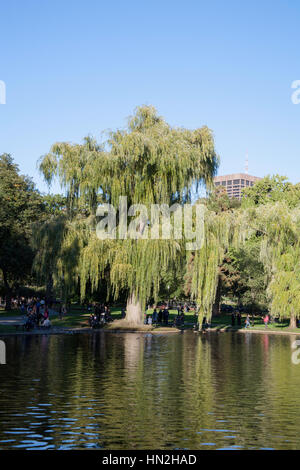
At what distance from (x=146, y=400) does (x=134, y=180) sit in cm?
2612

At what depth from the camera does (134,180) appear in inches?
1531

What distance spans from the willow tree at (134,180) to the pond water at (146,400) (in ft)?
39.7

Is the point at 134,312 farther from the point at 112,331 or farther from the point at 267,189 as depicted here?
the point at 267,189

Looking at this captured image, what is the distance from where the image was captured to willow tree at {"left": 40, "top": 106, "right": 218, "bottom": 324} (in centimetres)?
3722

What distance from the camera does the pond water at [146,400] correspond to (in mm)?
10195

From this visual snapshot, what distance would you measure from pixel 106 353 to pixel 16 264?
35.2 m

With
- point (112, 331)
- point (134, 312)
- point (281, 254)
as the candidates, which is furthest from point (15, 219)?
point (281, 254)

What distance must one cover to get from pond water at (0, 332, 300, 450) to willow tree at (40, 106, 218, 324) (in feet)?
39.7

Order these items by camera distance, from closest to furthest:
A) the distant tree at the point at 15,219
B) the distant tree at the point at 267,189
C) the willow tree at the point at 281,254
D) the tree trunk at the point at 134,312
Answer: the tree trunk at the point at 134,312, the willow tree at the point at 281,254, the distant tree at the point at 15,219, the distant tree at the point at 267,189

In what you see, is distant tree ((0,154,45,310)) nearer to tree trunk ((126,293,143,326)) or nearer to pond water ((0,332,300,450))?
tree trunk ((126,293,143,326))

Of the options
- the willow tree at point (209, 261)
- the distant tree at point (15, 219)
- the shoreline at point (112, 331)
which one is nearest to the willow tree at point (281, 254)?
the shoreline at point (112, 331)

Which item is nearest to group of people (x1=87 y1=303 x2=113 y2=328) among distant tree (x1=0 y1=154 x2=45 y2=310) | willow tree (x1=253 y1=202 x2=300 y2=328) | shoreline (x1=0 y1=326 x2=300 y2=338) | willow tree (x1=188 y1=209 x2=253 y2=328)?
shoreline (x1=0 y1=326 x2=300 y2=338)

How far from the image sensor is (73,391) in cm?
1480

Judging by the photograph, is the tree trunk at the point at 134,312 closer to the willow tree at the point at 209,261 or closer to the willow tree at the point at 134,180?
the willow tree at the point at 134,180
